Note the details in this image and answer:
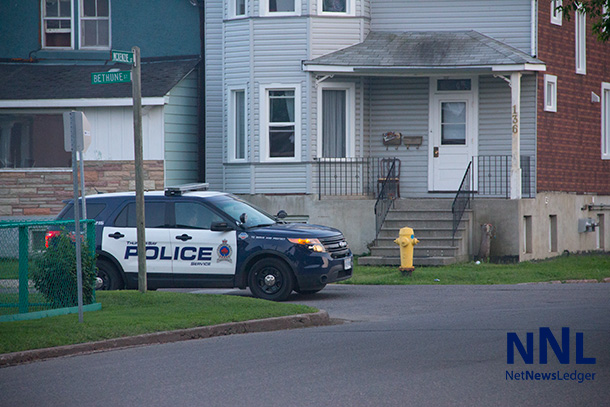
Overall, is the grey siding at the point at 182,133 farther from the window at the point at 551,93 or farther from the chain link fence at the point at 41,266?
the chain link fence at the point at 41,266

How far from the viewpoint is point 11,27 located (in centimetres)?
2550

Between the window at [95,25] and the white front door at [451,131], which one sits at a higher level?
the window at [95,25]

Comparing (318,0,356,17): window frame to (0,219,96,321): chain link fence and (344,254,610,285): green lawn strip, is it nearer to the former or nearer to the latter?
(344,254,610,285): green lawn strip

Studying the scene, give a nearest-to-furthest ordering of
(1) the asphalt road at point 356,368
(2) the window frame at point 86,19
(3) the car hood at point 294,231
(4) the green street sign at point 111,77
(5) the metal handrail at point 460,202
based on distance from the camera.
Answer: (1) the asphalt road at point 356,368 → (4) the green street sign at point 111,77 → (3) the car hood at point 294,231 → (5) the metal handrail at point 460,202 → (2) the window frame at point 86,19

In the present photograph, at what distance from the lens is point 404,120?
23141mm

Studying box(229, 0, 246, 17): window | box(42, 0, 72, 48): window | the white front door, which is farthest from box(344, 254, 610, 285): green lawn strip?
box(42, 0, 72, 48): window

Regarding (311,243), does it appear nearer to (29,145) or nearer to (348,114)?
(348,114)

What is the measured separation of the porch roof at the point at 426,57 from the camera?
2123 centimetres

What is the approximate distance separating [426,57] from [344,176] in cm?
351

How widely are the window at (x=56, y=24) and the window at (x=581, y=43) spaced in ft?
45.9

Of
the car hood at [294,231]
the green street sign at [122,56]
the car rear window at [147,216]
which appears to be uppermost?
the green street sign at [122,56]

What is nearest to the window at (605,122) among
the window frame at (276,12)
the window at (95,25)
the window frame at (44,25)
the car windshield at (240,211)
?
the window frame at (276,12)

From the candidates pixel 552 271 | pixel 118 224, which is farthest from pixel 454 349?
pixel 552 271

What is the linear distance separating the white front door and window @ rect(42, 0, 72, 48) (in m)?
10.4
